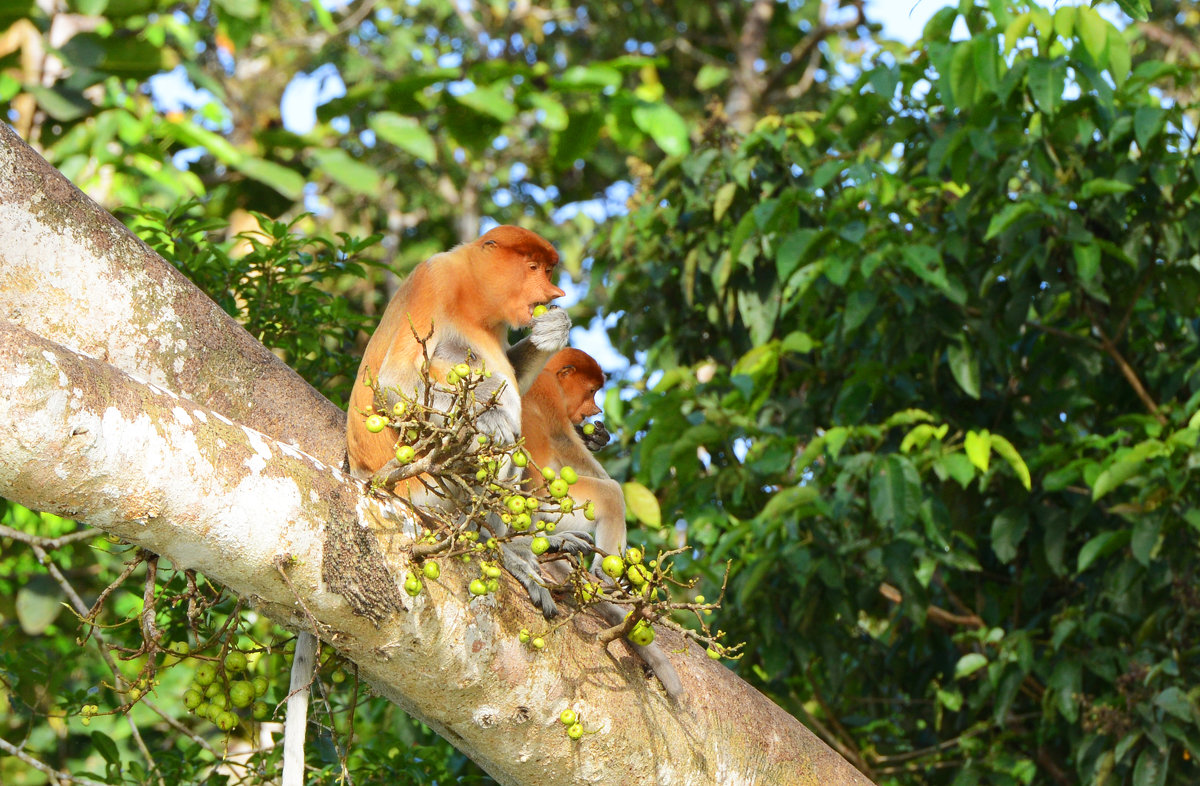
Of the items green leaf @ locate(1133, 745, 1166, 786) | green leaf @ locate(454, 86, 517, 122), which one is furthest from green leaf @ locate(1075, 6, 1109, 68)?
green leaf @ locate(454, 86, 517, 122)

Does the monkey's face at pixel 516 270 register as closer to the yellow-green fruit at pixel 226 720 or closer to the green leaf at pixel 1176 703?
the yellow-green fruit at pixel 226 720

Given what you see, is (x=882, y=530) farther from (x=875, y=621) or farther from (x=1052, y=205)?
(x=1052, y=205)

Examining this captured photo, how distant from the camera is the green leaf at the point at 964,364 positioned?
10.4 feet

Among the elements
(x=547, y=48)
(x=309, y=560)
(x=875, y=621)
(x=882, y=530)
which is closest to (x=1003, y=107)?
(x=882, y=530)

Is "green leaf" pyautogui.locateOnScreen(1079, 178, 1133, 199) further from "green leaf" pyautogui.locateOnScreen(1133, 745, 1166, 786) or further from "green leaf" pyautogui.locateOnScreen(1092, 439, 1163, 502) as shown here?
"green leaf" pyautogui.locateOnScreen(1133, 745, 1166, 786)

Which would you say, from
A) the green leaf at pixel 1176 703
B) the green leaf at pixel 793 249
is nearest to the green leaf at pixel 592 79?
the green leaf at pixel 793 249

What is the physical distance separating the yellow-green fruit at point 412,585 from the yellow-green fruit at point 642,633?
330mm

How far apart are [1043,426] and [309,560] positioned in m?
2.55

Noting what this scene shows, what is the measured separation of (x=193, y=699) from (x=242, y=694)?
0.24ft

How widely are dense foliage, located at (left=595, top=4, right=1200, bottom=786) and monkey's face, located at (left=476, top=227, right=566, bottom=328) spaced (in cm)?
88

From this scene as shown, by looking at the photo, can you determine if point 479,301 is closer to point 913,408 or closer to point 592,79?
point 913,408

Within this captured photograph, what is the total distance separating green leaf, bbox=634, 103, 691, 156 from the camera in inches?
185

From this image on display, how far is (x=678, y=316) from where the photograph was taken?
4105 mm

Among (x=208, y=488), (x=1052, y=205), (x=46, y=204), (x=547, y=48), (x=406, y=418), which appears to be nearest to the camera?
(x=208, y=488)
